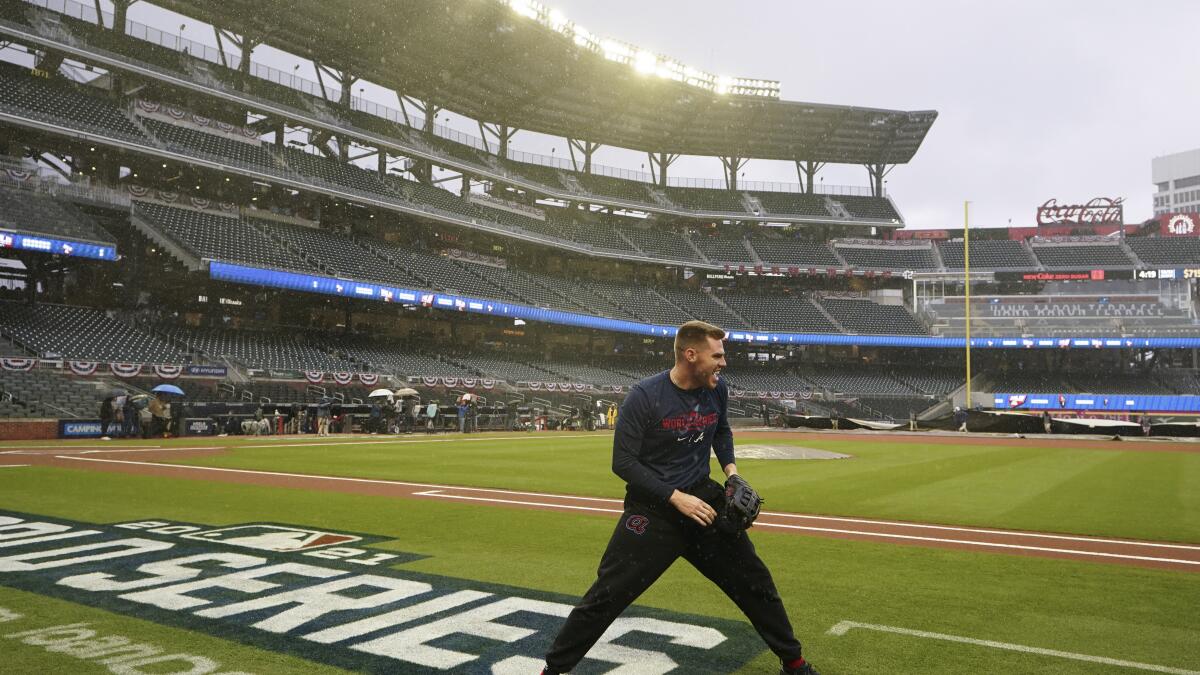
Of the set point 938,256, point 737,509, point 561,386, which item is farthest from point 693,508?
point 938,256

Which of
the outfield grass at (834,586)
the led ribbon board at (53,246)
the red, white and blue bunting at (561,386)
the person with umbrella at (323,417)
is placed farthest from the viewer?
the red, white and blue bunting at (561,386)

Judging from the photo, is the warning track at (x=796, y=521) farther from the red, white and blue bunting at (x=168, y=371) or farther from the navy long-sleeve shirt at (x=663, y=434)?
the red, white and blue bunting at (x=168, y=371)

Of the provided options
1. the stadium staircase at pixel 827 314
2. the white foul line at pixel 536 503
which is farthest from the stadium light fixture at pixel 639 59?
the white foul line at pixel 536 503

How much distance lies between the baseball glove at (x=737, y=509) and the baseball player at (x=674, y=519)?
0.04 feet

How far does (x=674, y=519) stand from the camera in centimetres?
410

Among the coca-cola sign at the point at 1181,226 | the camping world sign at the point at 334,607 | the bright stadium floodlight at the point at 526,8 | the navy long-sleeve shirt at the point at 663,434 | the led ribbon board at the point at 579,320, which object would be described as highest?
the bright stadium floodlight at the point at 526,8

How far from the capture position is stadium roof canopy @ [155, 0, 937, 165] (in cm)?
4478

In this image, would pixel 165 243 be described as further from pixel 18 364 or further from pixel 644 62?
pixel 644 62

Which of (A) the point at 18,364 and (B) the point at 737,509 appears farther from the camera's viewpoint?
(A) the point at 18,364

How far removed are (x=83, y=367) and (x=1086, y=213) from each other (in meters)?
87.3

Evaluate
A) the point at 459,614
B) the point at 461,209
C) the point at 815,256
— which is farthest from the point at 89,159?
the point at 815,256

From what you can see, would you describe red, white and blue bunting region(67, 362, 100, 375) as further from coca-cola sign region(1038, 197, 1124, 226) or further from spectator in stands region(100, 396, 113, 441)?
coca-cola sign region(1038, 197, 1124, 226)

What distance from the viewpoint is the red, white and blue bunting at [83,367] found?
1136 inches

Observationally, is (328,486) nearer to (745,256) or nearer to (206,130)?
(206,130)
